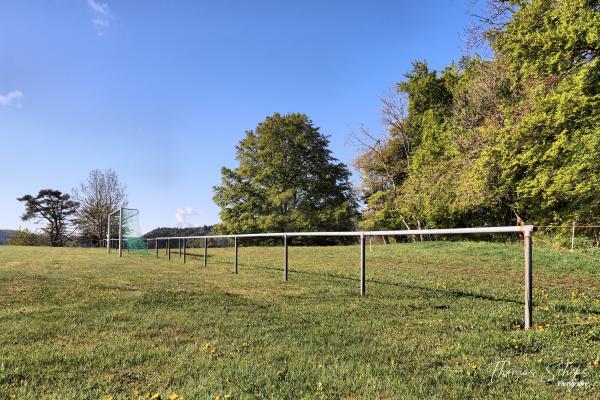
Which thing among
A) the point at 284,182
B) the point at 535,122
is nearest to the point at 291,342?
the point at 535,122

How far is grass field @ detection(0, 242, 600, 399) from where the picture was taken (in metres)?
2.95

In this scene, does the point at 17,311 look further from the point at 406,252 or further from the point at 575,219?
the point at 575,219

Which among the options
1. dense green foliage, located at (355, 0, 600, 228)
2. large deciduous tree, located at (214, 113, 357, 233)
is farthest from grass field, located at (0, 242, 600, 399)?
large deciduous tree, located at (214, 113, 357, 233)

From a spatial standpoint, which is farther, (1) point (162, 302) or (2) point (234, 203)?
(2) point (234, 203)

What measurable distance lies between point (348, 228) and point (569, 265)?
26.0 m

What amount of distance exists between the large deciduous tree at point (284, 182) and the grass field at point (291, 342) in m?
29.6

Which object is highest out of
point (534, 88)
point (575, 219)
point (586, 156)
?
point (534, 88)

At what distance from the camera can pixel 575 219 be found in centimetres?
1627

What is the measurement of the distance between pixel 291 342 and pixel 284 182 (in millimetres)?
35278

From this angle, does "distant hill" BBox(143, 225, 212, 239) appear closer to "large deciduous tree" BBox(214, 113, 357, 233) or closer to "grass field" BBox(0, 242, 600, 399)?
"large deciduous tree" BBox(214, 113, 357, 233)

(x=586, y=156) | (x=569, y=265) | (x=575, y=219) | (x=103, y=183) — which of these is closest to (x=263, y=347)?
(x=569, y=265)

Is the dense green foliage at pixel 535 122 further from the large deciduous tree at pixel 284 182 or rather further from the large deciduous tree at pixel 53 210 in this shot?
the large deciduous tree at pixel 53 210

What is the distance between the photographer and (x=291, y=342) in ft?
13.3

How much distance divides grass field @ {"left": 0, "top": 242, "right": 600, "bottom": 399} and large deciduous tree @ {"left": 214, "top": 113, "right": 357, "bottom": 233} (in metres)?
29.6
